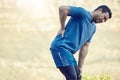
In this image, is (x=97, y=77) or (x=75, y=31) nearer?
(x=75, y=31)


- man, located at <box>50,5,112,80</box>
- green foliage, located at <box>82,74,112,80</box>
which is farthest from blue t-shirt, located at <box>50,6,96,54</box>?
green foliage, located at <box>82,74,112,80</box>

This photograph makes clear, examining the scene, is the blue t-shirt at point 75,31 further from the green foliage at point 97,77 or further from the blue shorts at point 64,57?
the green foliage at point 97,77

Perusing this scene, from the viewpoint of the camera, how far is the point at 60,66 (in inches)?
116

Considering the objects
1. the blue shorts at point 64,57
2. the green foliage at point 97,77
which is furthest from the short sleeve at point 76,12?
the green foliage at point 97,77

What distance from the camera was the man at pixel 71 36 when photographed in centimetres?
293

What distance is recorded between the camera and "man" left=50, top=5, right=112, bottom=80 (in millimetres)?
2928

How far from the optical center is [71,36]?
297 cm

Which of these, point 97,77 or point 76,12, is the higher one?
point 76,12

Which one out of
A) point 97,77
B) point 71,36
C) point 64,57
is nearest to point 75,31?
point 71,36

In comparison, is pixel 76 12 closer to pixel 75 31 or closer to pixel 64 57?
pixel 75 31

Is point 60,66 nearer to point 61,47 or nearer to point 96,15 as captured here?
point 61,47

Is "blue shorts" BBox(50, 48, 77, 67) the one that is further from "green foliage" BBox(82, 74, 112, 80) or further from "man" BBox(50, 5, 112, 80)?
"green foliage" BBox(82, 74, 112, 80)

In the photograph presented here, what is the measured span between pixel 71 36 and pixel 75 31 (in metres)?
0.05

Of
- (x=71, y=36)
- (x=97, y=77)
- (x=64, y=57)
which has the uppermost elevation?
(x=71, y=36)
